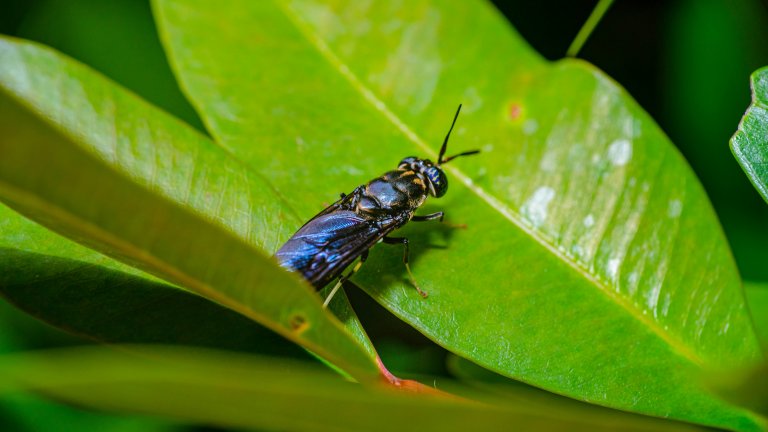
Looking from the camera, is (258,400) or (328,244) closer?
(258,400)

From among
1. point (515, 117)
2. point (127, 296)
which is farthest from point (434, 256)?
point (127, 296)

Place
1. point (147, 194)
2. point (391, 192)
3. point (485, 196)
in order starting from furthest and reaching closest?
point (391, 192), point (485, 196), point (147, 194)

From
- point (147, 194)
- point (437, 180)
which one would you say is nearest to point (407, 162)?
point (437, 180)

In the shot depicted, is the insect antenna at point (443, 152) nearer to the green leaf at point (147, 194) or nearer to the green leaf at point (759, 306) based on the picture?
the green leaf at point (147, 194)

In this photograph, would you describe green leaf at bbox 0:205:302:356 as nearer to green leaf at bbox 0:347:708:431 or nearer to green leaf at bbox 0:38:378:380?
green leaf at bbox 0:38:378:380

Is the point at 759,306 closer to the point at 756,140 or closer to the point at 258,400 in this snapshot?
the point at 756,140

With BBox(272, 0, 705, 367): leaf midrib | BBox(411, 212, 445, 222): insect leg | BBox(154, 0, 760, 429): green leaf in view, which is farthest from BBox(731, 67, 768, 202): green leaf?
BBox(411, 212, 445, 222): insect leg
